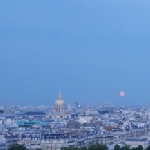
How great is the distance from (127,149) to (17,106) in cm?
9899

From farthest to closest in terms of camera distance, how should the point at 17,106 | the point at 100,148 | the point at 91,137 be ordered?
the point at 17,106
the point at 91,137
the point at 100,148

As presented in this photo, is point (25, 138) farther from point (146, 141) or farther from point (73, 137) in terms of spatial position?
point (146, 141)

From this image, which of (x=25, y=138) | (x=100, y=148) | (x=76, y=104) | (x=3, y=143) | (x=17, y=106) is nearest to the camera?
(x=100, y=148)

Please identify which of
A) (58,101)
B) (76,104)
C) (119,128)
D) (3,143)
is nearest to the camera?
(3,143)

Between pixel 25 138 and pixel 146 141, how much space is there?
7.88 meters

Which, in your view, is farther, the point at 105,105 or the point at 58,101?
the point at 105,105

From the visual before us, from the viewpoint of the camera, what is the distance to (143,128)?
60906 millimetres

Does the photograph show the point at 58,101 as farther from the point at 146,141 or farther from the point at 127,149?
the point at 127,149

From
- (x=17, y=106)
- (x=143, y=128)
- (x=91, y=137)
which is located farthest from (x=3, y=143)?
(x=17, y=106)

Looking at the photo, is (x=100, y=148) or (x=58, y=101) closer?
(x=100, y=148)

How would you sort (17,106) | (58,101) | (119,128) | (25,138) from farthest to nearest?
1. (17,106)
2. (58,101)
3. (119,128)
4. (25,138)

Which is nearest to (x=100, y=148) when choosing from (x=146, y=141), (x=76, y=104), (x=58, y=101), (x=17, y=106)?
(x=146, y=141)

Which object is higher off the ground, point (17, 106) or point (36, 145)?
point (17, 106)

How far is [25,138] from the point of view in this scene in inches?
1729
